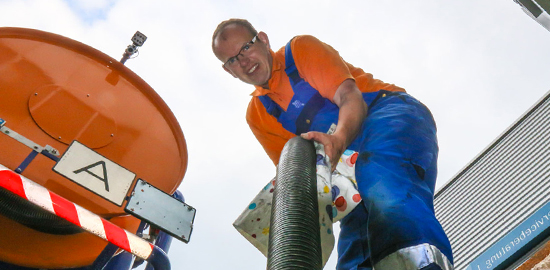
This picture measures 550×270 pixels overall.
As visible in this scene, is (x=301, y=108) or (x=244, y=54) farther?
(x=244, y=54)

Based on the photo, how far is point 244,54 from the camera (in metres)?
2.60

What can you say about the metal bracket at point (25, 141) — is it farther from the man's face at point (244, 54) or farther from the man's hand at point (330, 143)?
the man's hand at point (330, 143)

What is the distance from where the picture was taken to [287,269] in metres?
0.97

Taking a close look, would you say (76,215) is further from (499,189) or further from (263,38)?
(499,189)

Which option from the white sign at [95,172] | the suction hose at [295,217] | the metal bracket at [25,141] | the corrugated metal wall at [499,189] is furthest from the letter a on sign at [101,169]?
the corrugated metal wall at [499,189]

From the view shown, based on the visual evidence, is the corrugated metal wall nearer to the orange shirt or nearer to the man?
the orange shirt

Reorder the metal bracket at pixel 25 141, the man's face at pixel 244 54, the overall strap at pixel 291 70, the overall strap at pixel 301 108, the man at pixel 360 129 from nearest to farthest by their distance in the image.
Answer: the man at pixel 360 129, the metal bracket at pixel 25 141, the overall strap at pixel 301 108, the overall strap at pixel 291 70, the man's face at pixel 244 54

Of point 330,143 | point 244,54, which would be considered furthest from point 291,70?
point 330,143

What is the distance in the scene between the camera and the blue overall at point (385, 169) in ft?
3.77

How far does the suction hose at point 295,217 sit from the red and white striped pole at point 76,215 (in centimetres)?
86

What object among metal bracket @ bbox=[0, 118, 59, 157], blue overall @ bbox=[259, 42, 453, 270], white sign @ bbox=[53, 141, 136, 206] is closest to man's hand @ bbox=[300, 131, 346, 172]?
blue overall @ bbox=[259, 42, 453, 270]

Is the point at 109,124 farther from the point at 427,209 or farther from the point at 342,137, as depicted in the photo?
the point at 427,209

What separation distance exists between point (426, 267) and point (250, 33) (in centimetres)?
208

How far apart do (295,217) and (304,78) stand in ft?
4.71
